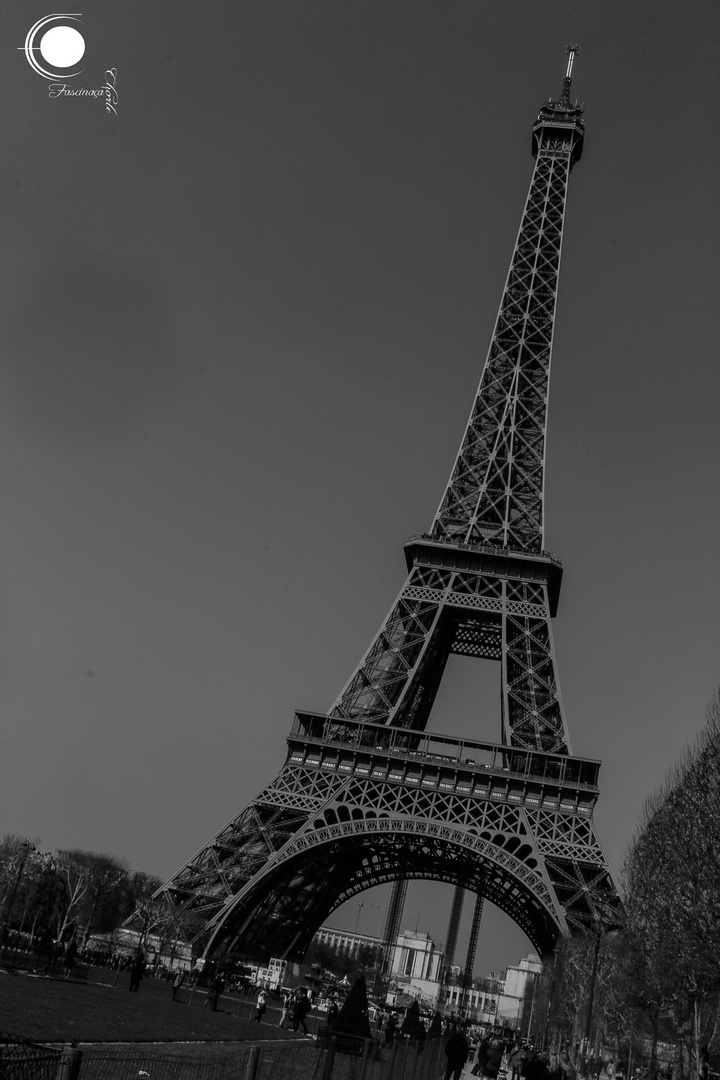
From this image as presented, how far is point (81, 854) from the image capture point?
88.5 metres

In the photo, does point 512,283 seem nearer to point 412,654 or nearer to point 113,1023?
point 412,654

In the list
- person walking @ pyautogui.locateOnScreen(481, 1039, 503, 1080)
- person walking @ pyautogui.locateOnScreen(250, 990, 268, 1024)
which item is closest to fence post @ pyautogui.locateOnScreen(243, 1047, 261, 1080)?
person walking @ pyautogui.locateOnScreen(481, 1039, 503, 1080)

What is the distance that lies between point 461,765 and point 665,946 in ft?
67.2

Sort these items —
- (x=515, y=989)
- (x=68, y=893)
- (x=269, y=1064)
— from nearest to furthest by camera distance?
1. (x=269, y=1064)
2. (x=68, y=893)
3. (x=515, y=989)

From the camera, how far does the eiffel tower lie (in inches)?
1887

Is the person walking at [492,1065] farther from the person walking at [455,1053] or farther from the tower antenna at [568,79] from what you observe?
the tower antenna at [568,79]

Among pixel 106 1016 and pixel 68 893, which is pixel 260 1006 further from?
pixel 68 893

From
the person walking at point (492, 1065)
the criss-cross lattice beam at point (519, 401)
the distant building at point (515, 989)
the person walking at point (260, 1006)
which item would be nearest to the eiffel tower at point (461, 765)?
the criss-cross lattice beam at point (519, 401)

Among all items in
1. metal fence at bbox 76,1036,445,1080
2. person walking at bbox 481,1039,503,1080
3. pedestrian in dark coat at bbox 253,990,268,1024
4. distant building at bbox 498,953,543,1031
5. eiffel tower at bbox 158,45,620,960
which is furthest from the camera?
distant building at bbox 498,953,543,1031

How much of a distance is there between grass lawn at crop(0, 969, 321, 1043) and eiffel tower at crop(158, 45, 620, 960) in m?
12.4

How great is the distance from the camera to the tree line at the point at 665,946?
88.4 feet

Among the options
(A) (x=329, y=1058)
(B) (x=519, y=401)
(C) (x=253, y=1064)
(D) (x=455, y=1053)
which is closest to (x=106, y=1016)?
(D) (x=455, y=1053)

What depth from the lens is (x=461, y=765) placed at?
51.9 meters

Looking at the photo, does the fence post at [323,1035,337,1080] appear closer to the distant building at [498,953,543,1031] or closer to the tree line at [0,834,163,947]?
the tree line at [0,834,163,947]
